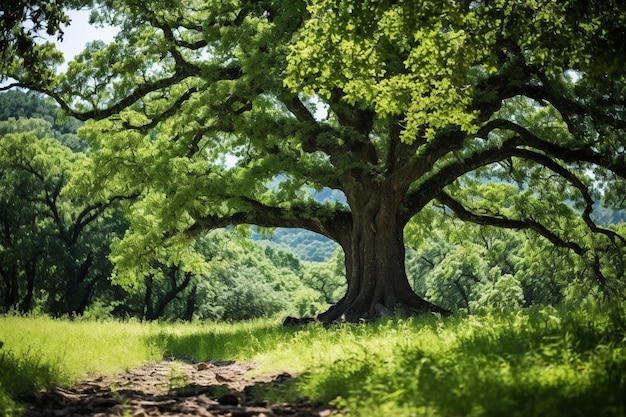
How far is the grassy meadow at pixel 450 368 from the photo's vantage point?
470 cm

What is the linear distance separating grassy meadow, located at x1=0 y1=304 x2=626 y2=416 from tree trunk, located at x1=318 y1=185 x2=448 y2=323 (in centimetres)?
626

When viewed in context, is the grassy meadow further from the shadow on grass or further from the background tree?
the background tree

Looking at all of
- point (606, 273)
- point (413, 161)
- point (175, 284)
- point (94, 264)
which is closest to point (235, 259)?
point (175, 284)

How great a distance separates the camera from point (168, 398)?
7.16 metres

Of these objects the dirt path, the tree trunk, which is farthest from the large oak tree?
the dirt path

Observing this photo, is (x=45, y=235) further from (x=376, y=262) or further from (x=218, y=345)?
(x=218, y=345)

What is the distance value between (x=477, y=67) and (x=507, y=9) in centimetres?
693

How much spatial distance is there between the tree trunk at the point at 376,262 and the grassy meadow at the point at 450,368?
20.5 feet

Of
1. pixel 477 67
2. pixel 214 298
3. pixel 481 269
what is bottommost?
pixel 214 298

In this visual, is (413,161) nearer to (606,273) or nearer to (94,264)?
(606,273)

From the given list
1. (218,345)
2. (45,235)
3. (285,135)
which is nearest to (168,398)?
(218,345)

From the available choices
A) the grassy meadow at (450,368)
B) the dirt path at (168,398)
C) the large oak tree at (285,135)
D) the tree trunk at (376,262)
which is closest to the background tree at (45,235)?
the large oak tree at (285,135)

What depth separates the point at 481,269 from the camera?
196ft

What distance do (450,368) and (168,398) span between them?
328 cm
